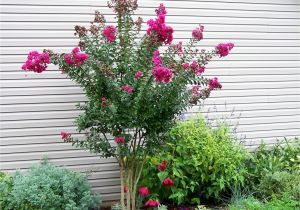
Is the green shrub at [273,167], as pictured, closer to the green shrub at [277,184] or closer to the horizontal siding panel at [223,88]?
the green shrub at [277,184]

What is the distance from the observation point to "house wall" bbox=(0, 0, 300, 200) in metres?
4.86

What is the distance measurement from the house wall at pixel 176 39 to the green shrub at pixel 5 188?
37 cm

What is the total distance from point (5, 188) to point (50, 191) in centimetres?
57

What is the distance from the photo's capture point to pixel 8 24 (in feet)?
15.8

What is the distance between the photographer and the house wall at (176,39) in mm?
4855

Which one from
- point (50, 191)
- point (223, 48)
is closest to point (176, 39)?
point (223, 48)

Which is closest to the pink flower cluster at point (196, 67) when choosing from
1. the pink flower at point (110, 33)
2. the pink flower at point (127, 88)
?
the pink flower at point (127, 88)

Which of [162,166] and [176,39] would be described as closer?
[162,166]

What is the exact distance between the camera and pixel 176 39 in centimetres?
546

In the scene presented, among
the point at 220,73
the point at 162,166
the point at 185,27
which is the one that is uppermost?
the point at 185,27

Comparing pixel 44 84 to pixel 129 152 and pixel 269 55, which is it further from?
pixel 269 55

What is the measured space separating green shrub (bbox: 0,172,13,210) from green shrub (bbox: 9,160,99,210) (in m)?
0.07

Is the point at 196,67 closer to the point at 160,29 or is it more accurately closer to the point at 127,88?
the point at 160,29

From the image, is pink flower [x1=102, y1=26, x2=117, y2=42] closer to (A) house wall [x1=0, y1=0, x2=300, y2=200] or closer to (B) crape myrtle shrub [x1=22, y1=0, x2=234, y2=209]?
(B) crape myrtle shrub [x1=22, y1=0, x2=234, y2=209]
